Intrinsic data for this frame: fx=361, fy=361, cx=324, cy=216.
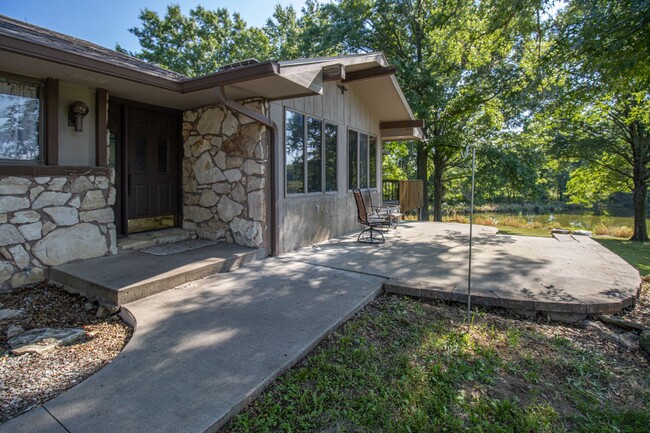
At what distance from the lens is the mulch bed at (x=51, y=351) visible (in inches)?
80.5

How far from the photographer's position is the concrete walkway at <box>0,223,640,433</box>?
6.01 feet

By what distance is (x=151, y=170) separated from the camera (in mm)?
5613

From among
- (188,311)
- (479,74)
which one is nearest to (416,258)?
(188,311)

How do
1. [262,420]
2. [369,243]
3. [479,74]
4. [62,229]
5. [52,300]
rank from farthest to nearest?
[479,74]
[369,243]
[62,229]
[52,300]
[262,420]

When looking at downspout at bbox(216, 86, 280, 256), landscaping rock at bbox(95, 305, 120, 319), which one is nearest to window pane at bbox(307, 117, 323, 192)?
downspout at bbox(216, 86, 280, 256)

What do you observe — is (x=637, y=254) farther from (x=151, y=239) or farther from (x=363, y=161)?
(x=151, y=239)

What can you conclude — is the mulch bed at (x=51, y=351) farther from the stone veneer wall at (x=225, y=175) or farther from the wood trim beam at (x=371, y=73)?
the wood trim beam at (x=371, y=73)

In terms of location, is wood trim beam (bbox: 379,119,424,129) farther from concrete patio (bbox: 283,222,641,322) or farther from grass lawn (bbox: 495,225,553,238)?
grass lawn (bbox: 495,225,553,238)

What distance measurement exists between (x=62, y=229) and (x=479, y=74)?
1216 cm

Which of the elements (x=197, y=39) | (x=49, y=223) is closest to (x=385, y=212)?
(x=49, y=223)

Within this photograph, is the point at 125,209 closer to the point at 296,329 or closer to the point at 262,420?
the point at 296,329

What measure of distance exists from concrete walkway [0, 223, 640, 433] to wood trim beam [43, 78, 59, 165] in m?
2.06

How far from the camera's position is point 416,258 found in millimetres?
5227

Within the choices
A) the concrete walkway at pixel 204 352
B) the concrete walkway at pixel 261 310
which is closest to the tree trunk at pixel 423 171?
the concrete walkway at pixel 261 310
